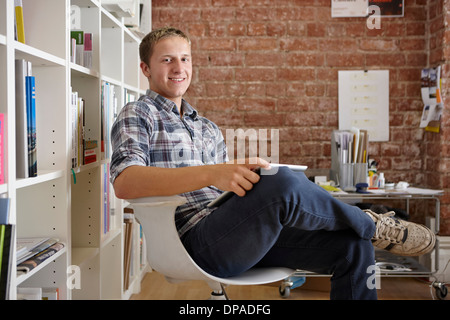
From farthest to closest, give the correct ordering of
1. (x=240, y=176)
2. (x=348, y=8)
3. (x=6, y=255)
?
(x=348, y=8) < (x=240, y=176) < (x=6, y=255)

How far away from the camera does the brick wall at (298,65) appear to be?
11.0ft

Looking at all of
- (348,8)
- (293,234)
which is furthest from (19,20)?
(348,8)

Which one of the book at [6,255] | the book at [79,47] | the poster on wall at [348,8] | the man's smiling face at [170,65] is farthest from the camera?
the poster on wall at [348,8]

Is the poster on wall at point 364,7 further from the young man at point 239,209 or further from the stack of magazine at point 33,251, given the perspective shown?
the stack of magazine at point 33,251

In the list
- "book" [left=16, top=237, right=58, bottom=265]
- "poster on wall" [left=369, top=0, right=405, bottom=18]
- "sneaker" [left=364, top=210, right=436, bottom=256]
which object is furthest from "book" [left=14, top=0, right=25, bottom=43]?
"poster on wall" [left=369, top=0, right=405, bottom=18]

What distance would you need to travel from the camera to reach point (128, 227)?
107 inches

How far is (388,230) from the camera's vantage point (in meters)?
1.64

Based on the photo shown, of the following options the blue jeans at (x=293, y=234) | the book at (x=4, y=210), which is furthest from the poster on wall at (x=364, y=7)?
the book at (x=4, y=210)

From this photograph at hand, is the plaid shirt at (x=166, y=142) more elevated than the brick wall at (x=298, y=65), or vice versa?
the brick wall at (x=298, y=65)

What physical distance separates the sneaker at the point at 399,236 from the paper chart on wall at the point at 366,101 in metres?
1.68

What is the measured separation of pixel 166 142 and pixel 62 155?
37cm

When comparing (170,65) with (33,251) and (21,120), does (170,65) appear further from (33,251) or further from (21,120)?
(33,251)
